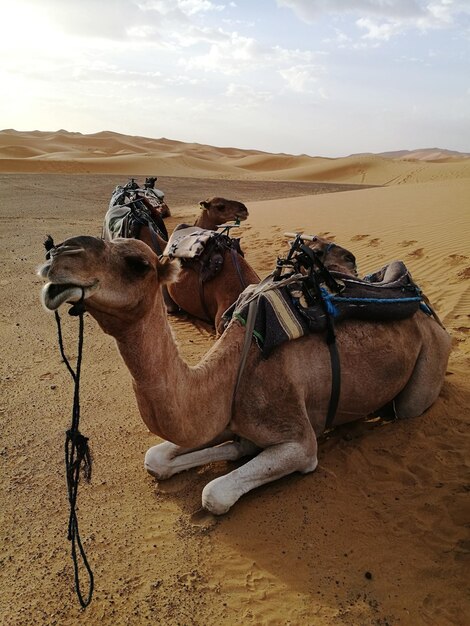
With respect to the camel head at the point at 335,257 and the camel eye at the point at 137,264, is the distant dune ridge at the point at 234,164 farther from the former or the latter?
the camel eye at the point at 137,264

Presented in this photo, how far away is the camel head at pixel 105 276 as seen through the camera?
201 centimetres

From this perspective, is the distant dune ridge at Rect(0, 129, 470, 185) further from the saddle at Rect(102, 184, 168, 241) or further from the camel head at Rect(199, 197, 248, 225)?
the camel head at Rect(199, 197, 248, 225)

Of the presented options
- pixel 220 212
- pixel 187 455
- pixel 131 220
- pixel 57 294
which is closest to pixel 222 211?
pixel 220 212

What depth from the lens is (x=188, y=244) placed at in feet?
19.4

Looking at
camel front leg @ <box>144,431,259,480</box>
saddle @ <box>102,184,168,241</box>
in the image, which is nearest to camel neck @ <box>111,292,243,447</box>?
camel front leg @ <box>144,431,259,480</box>

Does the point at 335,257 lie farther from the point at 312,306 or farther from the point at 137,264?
the point at 137,264

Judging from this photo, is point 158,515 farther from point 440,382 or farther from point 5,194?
point 5,194

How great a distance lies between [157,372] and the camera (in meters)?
2.59

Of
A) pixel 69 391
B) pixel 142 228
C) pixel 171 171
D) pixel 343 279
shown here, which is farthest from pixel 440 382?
pixel 171 171

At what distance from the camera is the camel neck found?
2531 mm

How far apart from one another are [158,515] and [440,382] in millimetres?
2365

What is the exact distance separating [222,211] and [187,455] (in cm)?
488

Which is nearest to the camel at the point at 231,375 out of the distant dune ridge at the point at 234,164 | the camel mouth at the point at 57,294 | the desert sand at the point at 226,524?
the camel mouth at the point at 57,294

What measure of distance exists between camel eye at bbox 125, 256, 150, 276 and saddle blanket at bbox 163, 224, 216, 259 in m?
3.21
